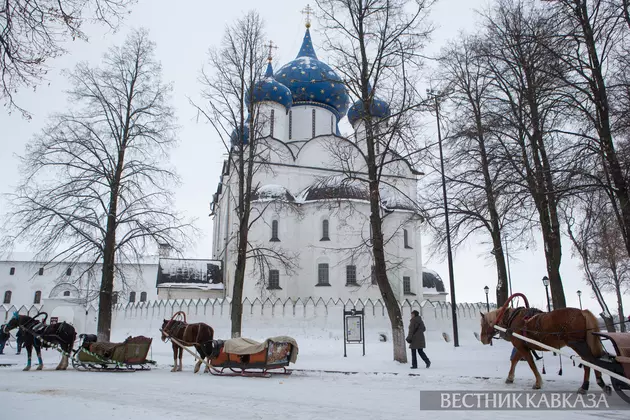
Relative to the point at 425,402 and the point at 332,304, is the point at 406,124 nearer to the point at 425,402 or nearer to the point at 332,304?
the point at 425,402

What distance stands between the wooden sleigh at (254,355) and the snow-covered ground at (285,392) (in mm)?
456

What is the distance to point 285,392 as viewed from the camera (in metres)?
8.19

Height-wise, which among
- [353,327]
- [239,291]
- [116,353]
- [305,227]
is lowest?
[116,353]

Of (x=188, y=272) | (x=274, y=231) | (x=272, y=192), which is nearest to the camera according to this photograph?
(x=272, y=192)

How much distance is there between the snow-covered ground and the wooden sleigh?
1.50 ft

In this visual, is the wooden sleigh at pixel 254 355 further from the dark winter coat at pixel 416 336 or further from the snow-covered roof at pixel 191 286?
the snow-covered roof at pixel 191 286

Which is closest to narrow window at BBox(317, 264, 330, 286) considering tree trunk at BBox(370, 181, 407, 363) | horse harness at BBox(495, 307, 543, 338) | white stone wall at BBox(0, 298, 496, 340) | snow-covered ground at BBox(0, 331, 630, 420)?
white stone wall at BBox(0, 298, 496, 340)

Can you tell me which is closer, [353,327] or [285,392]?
[285,392]

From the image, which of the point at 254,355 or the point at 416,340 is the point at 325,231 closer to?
the point at 416,340

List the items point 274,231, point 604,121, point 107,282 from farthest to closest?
point 274,231 → point 107,282 → point 604,121

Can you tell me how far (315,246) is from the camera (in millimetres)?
30203

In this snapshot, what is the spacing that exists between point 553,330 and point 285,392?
4.83 meters

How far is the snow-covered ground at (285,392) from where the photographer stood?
612 cm

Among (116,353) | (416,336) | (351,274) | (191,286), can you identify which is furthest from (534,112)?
(191,286)
